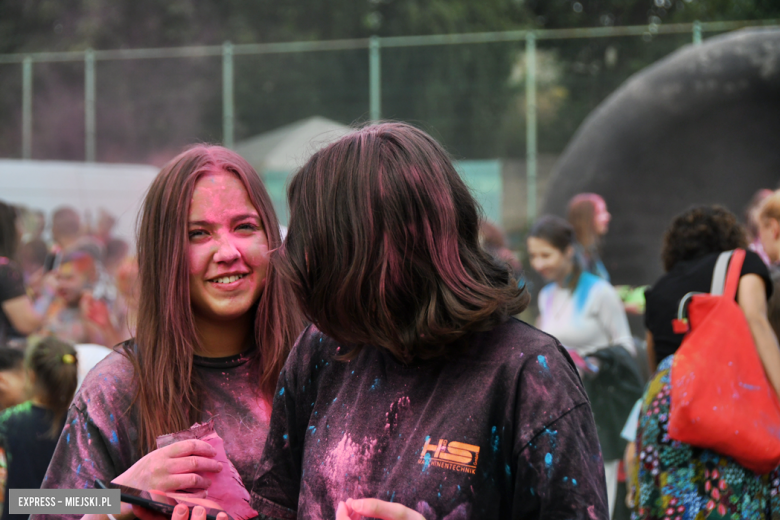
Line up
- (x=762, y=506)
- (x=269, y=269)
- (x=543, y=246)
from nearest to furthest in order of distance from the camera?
(x=269, y=269), (x=762, y=506), (x=543, y=246)

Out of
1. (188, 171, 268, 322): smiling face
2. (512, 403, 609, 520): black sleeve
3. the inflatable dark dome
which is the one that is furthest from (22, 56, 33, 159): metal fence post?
(512, 403, 609, 520): black sleeve

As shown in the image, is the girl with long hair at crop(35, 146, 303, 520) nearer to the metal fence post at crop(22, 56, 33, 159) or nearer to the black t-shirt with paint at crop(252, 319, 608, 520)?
the black t-shirt with paint at crop(252, 319, 608, 520)

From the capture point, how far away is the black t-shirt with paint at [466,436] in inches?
46.3

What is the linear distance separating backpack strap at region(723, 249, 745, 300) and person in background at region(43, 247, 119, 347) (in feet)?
12.8

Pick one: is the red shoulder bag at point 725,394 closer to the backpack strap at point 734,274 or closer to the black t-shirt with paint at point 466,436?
the backpack strap at point 734,274

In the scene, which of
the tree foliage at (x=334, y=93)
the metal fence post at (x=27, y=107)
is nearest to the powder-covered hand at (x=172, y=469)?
the tree foliage at (x=334, y=93)

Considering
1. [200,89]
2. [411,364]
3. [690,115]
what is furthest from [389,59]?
[411,364]

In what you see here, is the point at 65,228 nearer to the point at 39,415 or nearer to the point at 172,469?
the point at 39,415

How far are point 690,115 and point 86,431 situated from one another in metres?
6.31

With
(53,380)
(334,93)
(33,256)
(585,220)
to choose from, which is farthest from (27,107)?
(53,380)

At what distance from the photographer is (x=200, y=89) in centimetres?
1111

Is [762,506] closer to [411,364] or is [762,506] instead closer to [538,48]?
[411,364]

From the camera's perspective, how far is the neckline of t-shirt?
1891 millimetres

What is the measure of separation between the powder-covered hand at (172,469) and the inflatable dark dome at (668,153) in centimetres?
578
